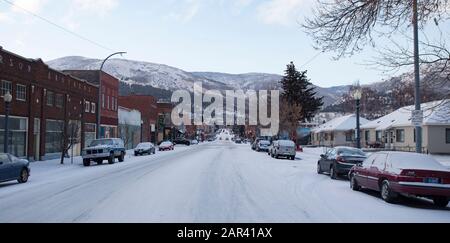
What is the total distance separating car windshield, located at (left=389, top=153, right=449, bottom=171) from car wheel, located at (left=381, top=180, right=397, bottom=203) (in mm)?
598

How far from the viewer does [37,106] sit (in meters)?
37.2

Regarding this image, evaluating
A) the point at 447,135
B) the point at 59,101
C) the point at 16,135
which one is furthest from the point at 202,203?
the point at 447,135

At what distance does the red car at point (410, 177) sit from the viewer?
13878 mm

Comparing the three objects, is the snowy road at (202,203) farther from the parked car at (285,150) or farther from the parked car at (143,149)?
the parked car at (143,149)

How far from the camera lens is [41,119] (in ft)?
125

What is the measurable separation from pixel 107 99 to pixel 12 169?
41128 mm

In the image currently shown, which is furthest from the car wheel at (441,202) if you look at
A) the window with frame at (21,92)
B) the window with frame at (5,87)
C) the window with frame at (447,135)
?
the window with frame at (447,135)

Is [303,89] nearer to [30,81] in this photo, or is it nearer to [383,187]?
[30,81]

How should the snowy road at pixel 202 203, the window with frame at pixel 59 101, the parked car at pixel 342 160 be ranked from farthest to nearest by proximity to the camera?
the window with frame at pixel 59 101, the parked car at pixel 342 160, the snowy road at pixel 202 203

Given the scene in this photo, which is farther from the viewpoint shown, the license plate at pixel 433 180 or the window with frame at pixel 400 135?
the window with frame at pixel 400 135

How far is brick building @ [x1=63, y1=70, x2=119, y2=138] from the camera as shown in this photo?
193ft

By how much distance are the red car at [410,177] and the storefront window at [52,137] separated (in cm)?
2896

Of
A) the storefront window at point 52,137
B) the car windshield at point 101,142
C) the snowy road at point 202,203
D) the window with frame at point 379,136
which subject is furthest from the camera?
the window with frame at point 379,136
